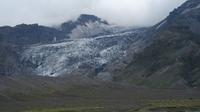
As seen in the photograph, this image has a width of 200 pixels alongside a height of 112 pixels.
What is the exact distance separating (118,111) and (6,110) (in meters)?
44.8

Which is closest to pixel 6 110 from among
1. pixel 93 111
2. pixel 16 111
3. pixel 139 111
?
pixel 16 111

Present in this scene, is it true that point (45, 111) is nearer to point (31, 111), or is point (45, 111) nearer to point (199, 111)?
point (31, 111)

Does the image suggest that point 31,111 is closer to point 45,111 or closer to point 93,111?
point 45,111

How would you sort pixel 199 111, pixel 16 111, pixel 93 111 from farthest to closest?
1. pixel 16 111
2. pixel 93 111
3. pixel 199 111

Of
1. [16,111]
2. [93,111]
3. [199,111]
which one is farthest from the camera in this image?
[16,111]

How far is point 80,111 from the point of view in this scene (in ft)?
569

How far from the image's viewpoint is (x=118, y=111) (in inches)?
6649

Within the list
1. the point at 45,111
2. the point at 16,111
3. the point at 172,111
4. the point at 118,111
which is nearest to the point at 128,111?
the point at 118,111

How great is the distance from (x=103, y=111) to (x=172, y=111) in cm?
2203

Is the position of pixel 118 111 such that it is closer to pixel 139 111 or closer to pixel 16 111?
pixel 139 111

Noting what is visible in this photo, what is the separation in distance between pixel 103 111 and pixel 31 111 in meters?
26.1

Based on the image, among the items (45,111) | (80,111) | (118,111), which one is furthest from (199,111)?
(45,111)

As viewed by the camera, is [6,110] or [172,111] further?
[6,110]

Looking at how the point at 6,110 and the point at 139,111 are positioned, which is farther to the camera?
the point at 6,110
